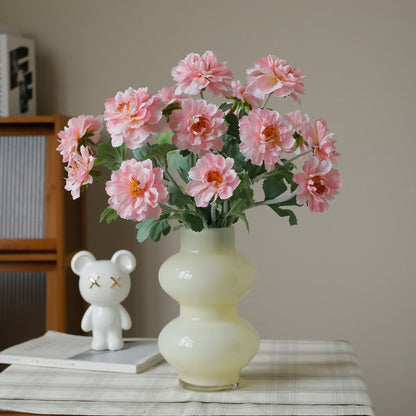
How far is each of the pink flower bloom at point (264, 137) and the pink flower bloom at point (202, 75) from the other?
75mm

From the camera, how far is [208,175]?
1.15 metres

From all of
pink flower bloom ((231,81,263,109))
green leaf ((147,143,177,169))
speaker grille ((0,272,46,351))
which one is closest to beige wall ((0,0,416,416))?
speaker grille ((0,272,46,351))

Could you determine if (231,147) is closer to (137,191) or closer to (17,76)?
(137,191)

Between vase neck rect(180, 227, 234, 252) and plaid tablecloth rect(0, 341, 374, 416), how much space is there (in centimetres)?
25

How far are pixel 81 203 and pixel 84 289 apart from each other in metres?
1.00

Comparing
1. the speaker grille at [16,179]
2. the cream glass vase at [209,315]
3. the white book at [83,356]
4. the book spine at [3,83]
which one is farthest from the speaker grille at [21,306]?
the cream glass vase at [209,315]

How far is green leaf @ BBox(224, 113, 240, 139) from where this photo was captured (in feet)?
4.09

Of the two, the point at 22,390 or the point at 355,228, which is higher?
the point at 355,228

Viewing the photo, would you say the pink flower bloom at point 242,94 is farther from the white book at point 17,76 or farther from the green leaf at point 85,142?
the white book at point 17,76

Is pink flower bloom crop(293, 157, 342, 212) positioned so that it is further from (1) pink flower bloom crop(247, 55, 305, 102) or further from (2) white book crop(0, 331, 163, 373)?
(2) white book crop(0, 331, 163, 373)

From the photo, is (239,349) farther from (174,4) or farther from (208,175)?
(174,4)

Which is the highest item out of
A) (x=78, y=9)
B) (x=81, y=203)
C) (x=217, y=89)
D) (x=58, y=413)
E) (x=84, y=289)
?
(x=78, y=9)

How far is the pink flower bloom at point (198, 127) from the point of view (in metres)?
1.17

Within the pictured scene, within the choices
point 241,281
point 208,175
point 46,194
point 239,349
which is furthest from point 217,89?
point 46,194
